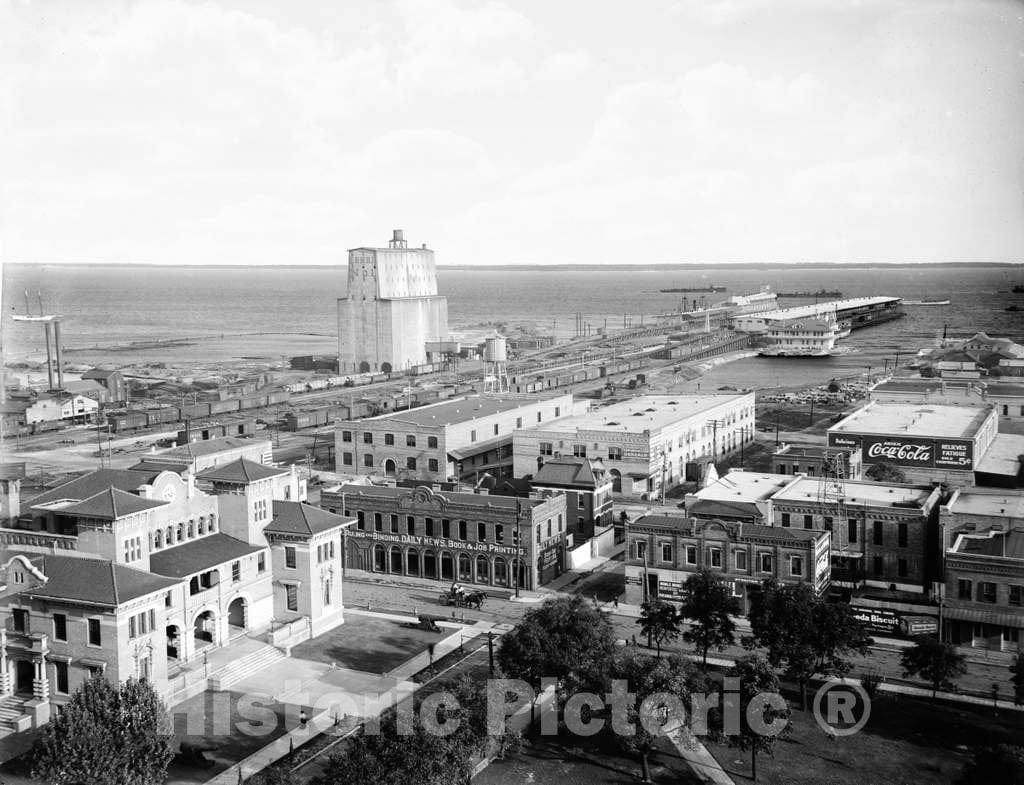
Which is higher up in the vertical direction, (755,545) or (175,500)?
(175,500)

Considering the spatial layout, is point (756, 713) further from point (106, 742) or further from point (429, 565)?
point (429, 565)

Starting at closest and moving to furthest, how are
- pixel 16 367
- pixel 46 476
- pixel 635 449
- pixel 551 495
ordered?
pixel 551 495
pixel 635 449
pixel 46 476
pixel 16 367

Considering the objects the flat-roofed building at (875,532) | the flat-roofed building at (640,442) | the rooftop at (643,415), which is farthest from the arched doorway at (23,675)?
the rooftop at (643,415)

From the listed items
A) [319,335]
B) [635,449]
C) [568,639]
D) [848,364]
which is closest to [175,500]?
[568,639]

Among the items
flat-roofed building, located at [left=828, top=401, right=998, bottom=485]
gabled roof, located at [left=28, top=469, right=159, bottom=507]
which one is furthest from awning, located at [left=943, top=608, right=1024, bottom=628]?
gabled roof, located at [left=28, top=469, right=159, bottom=507]

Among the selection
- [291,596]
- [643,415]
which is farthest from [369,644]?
[643,415]

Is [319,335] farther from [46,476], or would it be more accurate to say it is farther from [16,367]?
[46,476]

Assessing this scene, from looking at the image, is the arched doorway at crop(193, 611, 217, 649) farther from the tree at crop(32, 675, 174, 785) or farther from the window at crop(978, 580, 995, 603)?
the window at crop(978, 580, 995, 603)

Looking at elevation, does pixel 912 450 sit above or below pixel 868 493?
below
